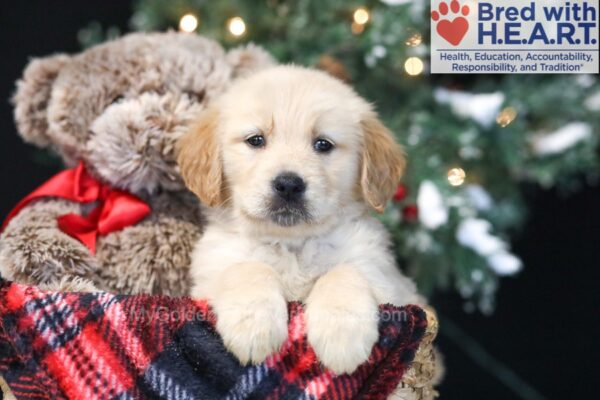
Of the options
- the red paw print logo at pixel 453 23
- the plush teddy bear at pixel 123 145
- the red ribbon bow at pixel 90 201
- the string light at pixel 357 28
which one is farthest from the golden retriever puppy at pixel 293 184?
the string light at pixel 357 28

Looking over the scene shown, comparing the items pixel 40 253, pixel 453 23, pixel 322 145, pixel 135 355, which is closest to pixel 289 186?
pixel 322 145

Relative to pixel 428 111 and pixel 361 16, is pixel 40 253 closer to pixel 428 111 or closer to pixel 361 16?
pixel 361 16

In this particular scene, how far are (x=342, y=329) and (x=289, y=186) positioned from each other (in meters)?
0.43

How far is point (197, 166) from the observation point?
5.67ft

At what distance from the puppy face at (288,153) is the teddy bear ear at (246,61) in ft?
0.82

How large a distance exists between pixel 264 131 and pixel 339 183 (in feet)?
0.82

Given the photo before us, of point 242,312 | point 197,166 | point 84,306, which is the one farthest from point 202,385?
point 197,166

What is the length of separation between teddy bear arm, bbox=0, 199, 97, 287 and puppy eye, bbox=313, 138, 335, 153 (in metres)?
0.70

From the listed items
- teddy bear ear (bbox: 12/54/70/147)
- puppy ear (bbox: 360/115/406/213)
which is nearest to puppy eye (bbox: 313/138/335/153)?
puppy ear (bbox: 360/115/406/213)

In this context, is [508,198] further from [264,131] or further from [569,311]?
[264,131]

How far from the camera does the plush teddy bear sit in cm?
180

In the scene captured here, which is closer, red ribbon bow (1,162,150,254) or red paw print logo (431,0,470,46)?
red ribbon bow (1,162,150,254)

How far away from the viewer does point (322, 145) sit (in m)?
1.74

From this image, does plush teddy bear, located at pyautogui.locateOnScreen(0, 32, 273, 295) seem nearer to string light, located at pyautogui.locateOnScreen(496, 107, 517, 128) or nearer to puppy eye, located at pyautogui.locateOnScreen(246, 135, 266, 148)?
puppy eye, located at pyautogui.locateOnScreen(246, 135, 266, 148)
